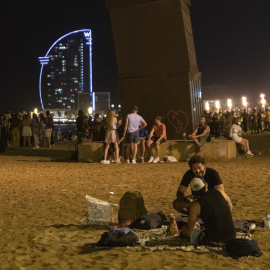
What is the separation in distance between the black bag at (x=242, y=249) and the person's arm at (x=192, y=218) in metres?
0.53

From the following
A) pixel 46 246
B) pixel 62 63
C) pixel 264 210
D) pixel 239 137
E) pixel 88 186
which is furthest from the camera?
pixel 62 63

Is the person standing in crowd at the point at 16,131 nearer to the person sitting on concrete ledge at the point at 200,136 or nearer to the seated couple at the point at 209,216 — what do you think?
the person sitting on concrete ledge at the point at 200,136

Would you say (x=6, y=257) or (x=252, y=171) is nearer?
(x=6, y=257)

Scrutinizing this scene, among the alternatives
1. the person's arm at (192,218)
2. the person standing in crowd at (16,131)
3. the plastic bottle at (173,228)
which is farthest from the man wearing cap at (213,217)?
the person standing in crowd at (16,131)

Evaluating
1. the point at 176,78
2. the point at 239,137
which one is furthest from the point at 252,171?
the point at 176,78

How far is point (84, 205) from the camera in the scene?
28.4 ft

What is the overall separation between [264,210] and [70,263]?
12.0 feet

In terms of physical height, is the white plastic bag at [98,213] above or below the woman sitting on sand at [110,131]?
below

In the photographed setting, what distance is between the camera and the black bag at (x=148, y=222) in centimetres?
670

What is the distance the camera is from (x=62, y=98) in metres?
191

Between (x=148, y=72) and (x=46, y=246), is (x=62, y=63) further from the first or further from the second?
(x=46, y=246)

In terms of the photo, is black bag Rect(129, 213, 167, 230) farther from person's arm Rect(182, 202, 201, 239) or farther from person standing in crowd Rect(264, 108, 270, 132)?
person standing in crowd Rect(264, 108, 270, 132)

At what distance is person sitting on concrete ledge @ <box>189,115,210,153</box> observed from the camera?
51.9 ft

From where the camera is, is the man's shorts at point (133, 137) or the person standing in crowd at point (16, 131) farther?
the person standing in crowd at point (16, 131)
